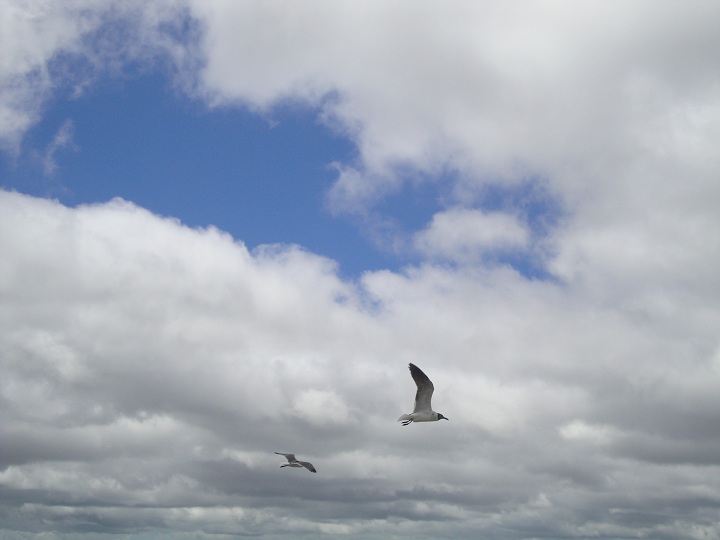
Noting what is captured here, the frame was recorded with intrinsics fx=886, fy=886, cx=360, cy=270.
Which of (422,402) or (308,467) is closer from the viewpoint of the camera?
(422,402)

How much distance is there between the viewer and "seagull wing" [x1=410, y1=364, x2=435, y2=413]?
115062 mm

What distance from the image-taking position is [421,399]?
119 m

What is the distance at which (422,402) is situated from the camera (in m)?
120

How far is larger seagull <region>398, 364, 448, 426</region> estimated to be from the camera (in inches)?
4530

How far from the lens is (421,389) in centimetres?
11812

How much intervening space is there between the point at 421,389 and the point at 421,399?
77.4 inches

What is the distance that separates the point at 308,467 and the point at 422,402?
89.0ft

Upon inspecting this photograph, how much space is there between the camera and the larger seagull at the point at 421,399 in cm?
11506

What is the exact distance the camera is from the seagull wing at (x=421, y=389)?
115062 millimetres

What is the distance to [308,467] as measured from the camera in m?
137
